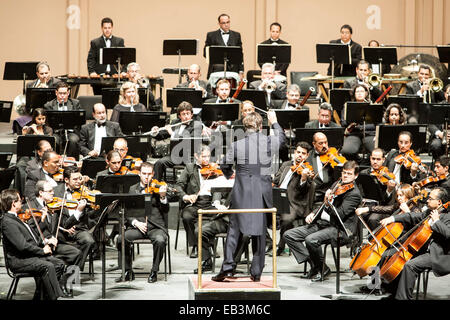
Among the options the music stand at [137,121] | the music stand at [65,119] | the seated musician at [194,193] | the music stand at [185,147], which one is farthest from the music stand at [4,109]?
the seated musician at [194,193]

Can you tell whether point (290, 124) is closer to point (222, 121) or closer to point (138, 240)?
point (222, 121)

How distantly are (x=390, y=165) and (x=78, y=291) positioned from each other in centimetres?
354

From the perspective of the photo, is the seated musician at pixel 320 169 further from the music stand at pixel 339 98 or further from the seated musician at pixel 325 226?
the music stand at pixel 339 98

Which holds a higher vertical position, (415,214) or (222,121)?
(222,121)

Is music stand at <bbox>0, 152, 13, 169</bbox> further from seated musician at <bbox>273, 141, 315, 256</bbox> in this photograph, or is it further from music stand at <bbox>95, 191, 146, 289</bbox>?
seated musician at <bbox>273, 141, 315, 256</bbox>

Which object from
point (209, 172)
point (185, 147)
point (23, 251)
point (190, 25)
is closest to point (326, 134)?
point (209, 172)

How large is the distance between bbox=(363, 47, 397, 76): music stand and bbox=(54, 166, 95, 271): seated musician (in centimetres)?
493

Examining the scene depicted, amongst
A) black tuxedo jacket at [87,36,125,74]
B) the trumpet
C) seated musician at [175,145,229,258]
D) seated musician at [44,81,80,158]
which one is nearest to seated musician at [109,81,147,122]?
seated musician at [44,81,80,158]

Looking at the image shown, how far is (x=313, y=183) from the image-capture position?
8594 millimetres

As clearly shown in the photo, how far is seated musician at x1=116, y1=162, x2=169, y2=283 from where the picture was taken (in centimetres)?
793

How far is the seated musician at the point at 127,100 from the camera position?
400 inches

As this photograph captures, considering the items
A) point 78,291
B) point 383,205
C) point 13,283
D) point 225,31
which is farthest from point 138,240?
point 225,31
